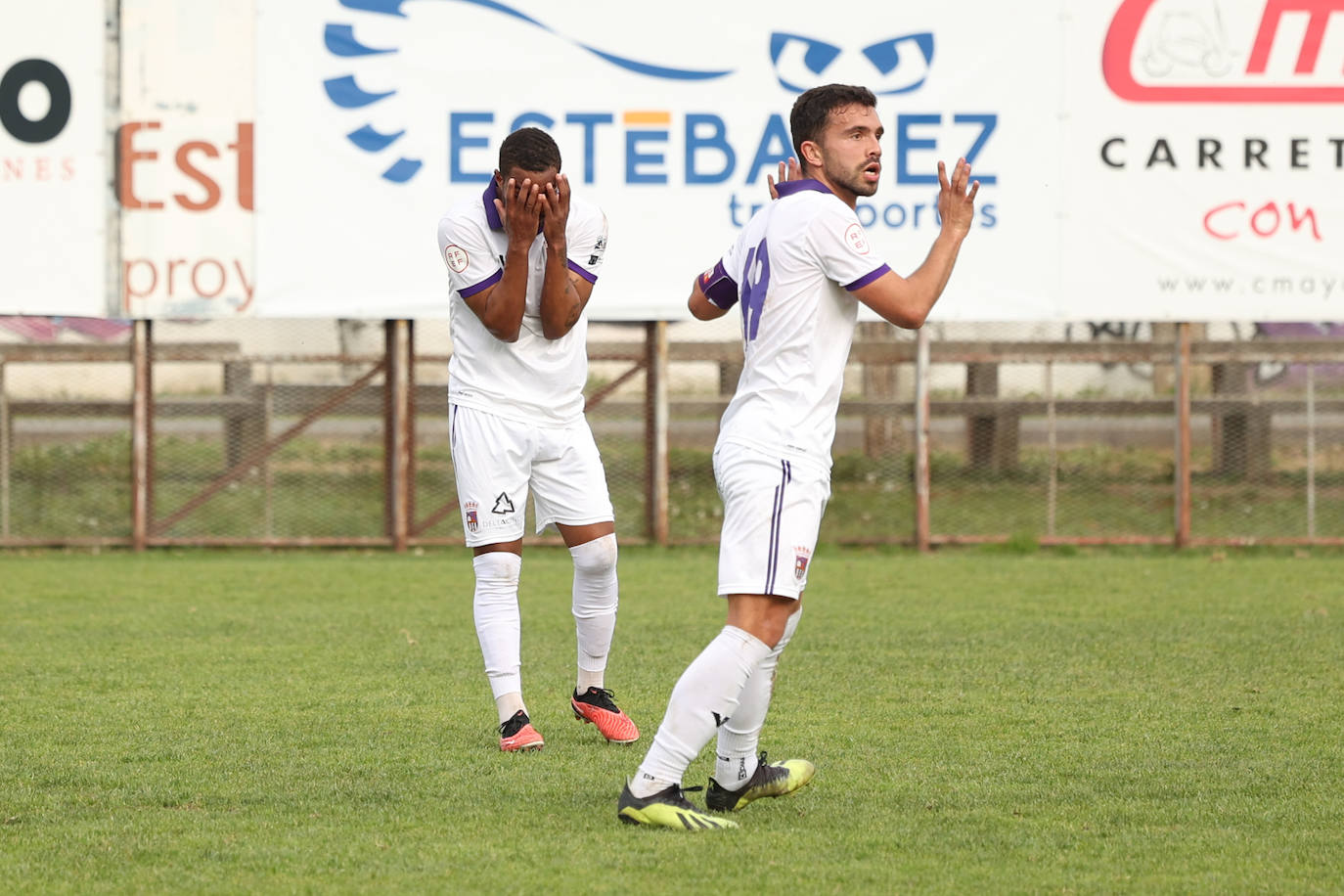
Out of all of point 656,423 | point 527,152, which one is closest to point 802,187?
point 527,152

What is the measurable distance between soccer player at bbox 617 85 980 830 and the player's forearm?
1.10 meters

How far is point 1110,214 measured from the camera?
12.1 metres

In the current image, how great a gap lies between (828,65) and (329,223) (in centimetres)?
374

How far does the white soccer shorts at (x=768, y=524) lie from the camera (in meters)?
4.28

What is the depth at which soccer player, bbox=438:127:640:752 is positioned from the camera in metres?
5.52

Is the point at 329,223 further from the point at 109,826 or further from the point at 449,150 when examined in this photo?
the point at 109,826

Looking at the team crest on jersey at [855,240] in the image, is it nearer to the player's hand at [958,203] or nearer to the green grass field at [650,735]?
the player's hand at [958,203]

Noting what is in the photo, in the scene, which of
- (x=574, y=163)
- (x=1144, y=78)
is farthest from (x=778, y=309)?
(x=1144, y=78)

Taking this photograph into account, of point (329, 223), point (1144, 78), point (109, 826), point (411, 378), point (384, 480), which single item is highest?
point (1144, 78)

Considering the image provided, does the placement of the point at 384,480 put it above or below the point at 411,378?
below

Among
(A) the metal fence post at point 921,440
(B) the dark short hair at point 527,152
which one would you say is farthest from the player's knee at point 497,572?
(A) the metal fence post at point 921,440

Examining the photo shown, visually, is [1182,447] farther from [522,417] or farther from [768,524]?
[768,524]

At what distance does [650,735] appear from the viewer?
577cm

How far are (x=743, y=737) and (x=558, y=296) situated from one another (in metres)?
1.73
